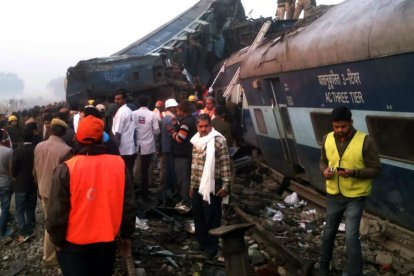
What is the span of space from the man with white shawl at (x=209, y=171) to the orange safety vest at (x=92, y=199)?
2.25 m

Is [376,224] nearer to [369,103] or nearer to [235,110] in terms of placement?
[369,103]

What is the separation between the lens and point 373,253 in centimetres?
568

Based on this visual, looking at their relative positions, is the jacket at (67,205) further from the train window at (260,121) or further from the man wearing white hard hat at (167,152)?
the train window at (260,121)

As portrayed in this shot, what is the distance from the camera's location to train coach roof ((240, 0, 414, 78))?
4492mm

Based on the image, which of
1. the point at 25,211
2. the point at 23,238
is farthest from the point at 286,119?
the point at 23,238

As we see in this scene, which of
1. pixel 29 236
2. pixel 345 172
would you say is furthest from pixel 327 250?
pixel 29 236

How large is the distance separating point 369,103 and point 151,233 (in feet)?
12.1

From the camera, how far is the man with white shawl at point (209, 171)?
5.46m

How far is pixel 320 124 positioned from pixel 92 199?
4128 mm

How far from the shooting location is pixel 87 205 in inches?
127

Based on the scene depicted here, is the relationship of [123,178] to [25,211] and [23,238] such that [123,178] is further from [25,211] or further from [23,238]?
[25,211]

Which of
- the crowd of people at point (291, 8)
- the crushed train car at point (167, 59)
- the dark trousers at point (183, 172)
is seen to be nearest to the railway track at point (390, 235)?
the dark trousers at point (183, 172)

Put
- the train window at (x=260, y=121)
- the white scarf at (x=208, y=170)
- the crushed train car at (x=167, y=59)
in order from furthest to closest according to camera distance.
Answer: the crushed train car at (x=167, y=59), the train window at (x=260, y=121), the white scarf at (x=208, y=170)

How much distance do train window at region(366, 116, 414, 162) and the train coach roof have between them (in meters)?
0.71
